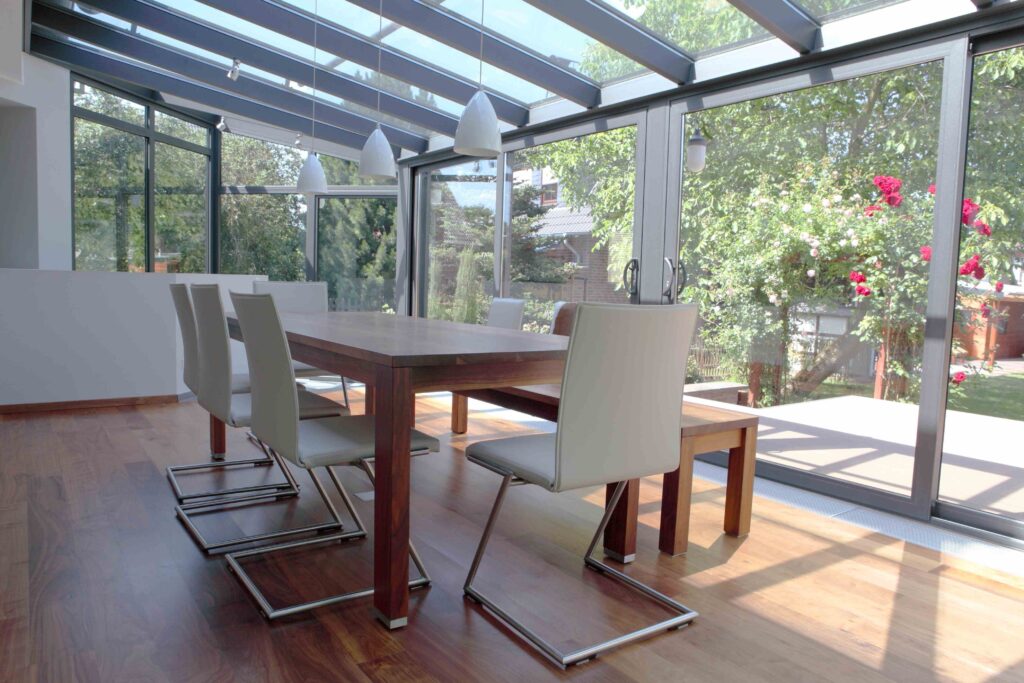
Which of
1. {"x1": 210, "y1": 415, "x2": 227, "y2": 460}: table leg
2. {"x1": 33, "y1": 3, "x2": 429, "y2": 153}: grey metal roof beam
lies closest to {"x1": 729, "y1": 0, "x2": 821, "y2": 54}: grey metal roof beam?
{"x1": 210, "y1": 415, "x2": 227, "y2": 460}: table leg

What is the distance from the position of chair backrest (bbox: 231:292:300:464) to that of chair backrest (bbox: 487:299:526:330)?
205 centimetres

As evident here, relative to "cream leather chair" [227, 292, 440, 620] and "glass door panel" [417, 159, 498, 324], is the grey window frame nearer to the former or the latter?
"glass door panel" [417, 159, 498, 324]

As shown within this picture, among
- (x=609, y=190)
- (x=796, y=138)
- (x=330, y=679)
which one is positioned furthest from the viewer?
(x=609, y=190)

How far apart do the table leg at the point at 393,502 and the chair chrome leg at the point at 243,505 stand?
0.40m

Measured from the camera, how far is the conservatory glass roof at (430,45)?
3621 mm

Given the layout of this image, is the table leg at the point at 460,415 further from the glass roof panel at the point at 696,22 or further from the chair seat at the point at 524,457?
the glass roof panel at the point at 696,22

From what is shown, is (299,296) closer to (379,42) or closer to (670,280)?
(379,42)

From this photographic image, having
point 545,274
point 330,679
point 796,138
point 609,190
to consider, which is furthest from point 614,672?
point 545,274

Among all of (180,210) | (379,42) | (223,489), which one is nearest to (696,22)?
(379,42)

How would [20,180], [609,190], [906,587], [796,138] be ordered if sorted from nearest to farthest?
1. [906,587]
2. [796,138]
3. [609,190]
4. [20,180]

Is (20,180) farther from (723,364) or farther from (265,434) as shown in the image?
(723,364)

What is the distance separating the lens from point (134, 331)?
533 cm

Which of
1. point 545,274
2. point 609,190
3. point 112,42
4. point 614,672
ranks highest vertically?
point 112,42

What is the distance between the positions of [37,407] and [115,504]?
2.49 metres
